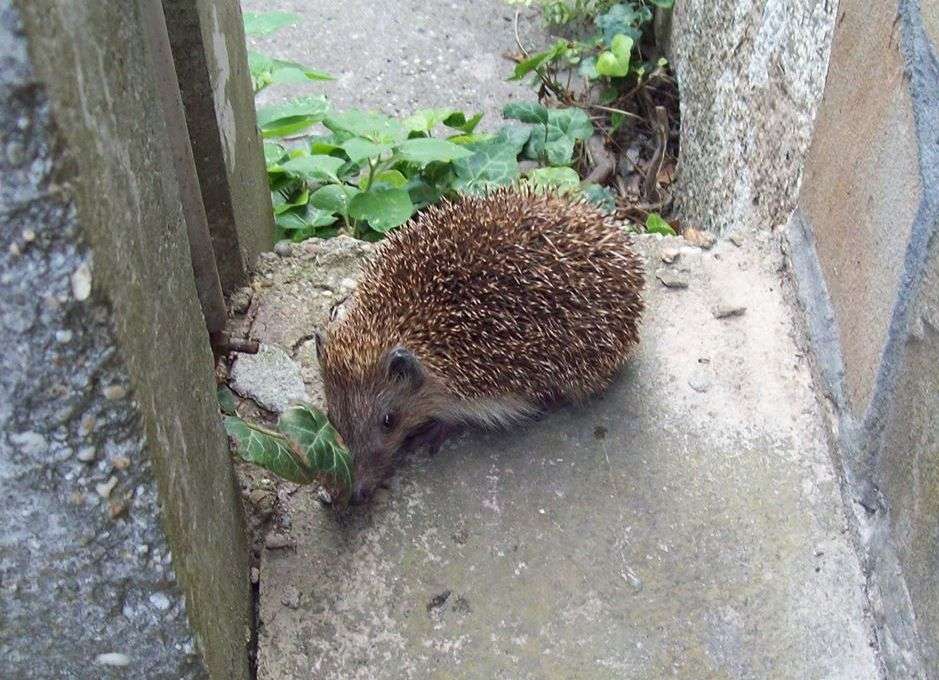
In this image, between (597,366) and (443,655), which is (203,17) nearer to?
(597,366)

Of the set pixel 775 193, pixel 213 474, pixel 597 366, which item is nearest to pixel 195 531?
pixel 213 474

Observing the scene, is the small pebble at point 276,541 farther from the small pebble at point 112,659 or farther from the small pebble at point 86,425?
the small pebble at point 86,425

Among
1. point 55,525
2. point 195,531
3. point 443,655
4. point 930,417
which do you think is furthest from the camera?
point 443,655

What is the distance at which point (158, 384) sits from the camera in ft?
4.62

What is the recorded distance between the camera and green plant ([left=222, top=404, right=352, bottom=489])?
2.12 m

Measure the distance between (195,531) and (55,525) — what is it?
29 cm

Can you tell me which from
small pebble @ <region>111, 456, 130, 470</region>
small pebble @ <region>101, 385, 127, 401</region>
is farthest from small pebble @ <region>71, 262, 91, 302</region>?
small pebble @ <region>111, 456, 130, 470</region>

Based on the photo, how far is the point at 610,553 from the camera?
2.28m

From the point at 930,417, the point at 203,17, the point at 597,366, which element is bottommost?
the point at 597,366

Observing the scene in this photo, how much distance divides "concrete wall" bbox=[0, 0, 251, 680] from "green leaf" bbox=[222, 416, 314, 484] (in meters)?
0.33

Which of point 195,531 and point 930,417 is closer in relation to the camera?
point 195,531

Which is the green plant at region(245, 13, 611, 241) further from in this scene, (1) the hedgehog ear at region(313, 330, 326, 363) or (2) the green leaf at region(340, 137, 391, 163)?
(1) the hedgehog ear at region(313, 330, 326, 363)

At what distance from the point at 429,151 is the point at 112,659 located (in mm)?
1948

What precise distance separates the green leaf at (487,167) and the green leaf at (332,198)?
0.44 meters
